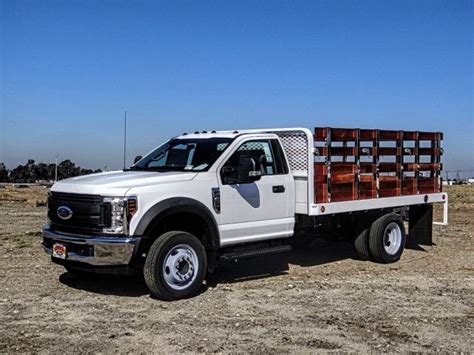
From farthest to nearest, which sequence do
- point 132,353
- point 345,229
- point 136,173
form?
point 345,229, point 136,173, point 132,353

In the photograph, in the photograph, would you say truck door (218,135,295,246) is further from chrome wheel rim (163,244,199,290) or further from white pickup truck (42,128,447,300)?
chrome wheel rim (163,244,199,290)

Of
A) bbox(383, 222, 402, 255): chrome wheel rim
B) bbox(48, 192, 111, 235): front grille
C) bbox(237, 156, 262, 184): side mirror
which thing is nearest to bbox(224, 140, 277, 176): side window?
bbox(237, 156, 262, 184): side mirror

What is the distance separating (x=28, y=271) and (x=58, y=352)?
447cm

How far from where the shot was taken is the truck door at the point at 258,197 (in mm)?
8719

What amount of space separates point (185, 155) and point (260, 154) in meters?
1.10

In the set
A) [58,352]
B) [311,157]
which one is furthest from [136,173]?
[58,352]

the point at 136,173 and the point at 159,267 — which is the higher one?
the point at 136,173

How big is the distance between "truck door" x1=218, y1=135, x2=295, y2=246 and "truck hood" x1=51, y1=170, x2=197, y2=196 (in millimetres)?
677

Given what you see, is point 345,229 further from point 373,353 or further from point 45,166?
point 45,166

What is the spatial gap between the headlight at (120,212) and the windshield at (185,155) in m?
1.33

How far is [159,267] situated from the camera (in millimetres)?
7812

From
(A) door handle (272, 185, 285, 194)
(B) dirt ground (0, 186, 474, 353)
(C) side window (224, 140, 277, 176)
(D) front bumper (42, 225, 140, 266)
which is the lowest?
(B) dirt ground (0, 186, 474, 353)

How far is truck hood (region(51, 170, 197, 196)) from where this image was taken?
777 centimetres

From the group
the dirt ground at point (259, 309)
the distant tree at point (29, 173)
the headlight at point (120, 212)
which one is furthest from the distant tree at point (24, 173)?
the headlight at point (120, 212)
